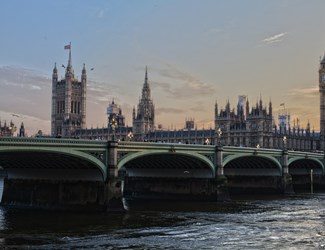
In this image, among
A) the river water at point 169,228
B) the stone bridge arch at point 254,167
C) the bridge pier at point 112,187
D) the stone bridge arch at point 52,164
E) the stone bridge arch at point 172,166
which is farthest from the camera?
the stone bridge arch at point 254,167

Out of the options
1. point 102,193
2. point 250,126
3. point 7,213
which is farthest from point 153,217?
point 250,126

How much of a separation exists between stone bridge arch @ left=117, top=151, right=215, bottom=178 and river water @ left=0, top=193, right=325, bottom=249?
26.6ft

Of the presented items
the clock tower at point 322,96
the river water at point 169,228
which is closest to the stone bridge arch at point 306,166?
the river water at point 169,228

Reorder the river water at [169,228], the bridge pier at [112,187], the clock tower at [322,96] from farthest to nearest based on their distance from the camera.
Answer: the clock tower at [322,96]
the bridge pier at [112,187]
the river water at [169,228]

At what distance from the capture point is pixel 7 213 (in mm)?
54844

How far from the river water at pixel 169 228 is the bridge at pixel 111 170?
298 cm

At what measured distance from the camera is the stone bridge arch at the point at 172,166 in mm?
69000

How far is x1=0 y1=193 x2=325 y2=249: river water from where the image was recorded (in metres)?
37.3

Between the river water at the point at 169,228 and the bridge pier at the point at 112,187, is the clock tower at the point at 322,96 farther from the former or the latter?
the bridge pier at the point at 112,187

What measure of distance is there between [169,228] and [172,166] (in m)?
31.3

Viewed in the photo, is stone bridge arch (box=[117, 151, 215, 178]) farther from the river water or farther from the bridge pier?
the bridge pier

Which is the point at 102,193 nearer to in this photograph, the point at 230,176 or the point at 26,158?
the point at 26,158

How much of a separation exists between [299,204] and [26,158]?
34793mm

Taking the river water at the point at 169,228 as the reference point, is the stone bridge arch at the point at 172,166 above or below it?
above
